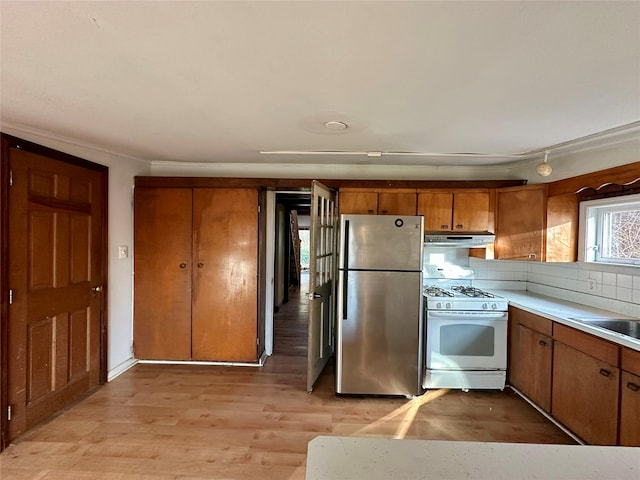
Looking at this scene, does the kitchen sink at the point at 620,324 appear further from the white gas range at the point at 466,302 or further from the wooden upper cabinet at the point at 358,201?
the wooden upper cabinet at the point at 358,201

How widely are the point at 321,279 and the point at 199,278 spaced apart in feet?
4.49

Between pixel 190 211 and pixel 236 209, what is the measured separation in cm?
50

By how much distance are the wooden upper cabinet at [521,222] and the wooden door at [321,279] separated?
5.58 ft

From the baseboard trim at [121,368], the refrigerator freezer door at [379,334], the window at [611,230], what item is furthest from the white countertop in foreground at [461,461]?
the baseboard trim at [121,368]

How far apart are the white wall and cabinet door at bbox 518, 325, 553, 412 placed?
3862mm

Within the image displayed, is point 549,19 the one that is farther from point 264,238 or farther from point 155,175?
point 155,175

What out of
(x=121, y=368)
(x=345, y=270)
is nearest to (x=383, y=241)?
(x=345, y=270)

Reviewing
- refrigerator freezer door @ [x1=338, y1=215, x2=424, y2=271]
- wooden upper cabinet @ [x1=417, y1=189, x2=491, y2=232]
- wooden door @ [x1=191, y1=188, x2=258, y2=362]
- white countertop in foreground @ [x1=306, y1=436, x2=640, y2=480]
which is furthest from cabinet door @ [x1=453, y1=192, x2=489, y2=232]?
white countertop in foreground @ [x1=306, y1=436, x2=640, y2=480]

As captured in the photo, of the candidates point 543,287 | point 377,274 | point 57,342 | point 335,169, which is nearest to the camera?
point 57,342

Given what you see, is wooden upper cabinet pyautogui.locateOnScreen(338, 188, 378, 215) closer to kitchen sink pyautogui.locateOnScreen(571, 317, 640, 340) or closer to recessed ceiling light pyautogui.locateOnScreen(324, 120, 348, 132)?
recessed ceiling light pyautogui.locateOnScreen(324, 120, 348, 132)

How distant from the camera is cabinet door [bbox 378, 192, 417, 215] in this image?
11.0 feet

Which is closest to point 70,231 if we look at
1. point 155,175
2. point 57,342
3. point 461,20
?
point 57,342

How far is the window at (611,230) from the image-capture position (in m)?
2.53

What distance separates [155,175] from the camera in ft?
12.1
